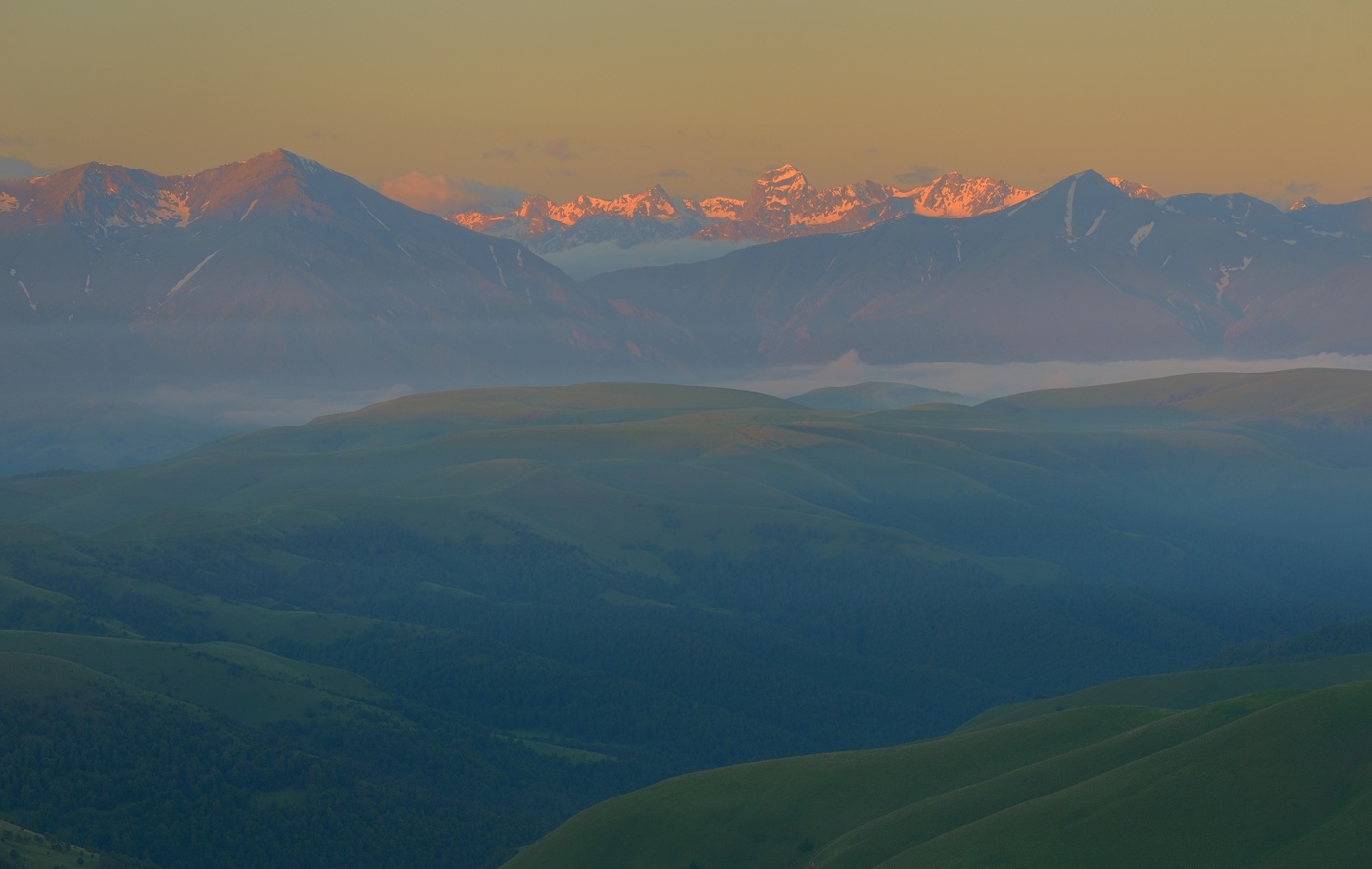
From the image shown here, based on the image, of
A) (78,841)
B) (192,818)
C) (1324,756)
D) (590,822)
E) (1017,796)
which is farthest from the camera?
(192,818)

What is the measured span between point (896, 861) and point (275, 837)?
320 feet

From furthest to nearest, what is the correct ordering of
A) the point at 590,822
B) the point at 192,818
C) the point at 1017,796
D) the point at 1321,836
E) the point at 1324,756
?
the point at 192,818 < the point at 590,822 < the point at 1017,796 < the point at 1324,756 < the point at 1321,836

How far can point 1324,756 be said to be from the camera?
110 meters

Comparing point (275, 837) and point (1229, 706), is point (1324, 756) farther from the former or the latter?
point (275, 837)

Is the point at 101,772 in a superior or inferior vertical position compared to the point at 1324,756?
inferior

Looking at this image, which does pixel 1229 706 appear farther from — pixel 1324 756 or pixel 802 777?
pixel 802 777

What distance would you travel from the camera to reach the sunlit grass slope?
347 ft

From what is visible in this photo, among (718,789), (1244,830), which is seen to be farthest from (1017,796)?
(718,789)

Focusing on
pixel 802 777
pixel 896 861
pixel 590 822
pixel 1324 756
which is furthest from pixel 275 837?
pixel 1324 756

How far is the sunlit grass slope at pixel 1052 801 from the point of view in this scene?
106 meters

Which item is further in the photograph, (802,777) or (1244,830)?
(802,777)

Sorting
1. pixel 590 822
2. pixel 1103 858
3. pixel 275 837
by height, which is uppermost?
pixel 1103 858

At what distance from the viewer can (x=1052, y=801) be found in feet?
386

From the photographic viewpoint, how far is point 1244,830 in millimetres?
104812
